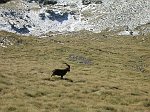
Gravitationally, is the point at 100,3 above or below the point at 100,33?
above

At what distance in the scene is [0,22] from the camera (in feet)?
436

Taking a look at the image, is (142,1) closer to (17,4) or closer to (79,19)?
(79,19)

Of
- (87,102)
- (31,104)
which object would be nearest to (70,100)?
(87,102)

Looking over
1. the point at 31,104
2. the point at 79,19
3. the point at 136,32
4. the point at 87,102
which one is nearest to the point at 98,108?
the point at 87,102

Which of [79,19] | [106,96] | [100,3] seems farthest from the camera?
[100,3]

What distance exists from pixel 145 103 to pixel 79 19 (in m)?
126

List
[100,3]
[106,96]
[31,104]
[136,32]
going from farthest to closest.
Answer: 1. [100,3]
2. [136,32]
3. [106,96]
4. [31,104]

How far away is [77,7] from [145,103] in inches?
5578

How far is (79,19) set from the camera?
492 feet

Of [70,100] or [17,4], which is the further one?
[17,4]

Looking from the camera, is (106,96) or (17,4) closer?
(106,96)

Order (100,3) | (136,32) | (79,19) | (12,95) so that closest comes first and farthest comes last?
1. (12,95)
2. (136,32)
3. (79,19)
4. (100,3)

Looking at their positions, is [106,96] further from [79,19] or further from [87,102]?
[79,19]

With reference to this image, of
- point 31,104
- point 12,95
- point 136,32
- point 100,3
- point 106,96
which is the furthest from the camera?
point 100,3
